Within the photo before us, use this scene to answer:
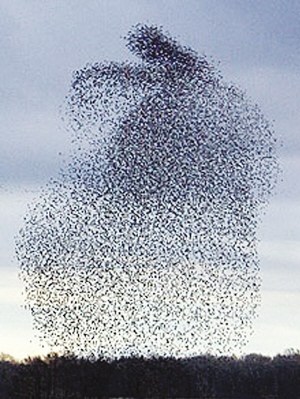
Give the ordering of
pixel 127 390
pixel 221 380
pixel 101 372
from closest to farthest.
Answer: pixel 101 372, pixel 127 390, pixel 221 380

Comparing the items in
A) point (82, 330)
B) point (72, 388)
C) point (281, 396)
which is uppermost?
point (281, 396)

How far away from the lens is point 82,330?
40.0m

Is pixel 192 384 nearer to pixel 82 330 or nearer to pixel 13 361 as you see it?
pixel 13 361

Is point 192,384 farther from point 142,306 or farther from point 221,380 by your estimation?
point 142,306

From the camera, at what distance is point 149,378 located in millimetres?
59031

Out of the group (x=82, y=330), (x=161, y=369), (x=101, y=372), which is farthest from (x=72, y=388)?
(x=82, y=330)

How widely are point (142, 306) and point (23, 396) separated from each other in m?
63.5

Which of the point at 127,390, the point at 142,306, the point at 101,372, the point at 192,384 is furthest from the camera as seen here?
the point at 192,384

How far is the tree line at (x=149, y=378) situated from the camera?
202ft

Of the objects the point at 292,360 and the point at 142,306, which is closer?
the point at 142,306

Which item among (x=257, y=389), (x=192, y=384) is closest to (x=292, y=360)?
(x=257, y=389)

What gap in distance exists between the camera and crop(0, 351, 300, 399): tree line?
2421 inches

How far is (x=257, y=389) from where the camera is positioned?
16062 cm

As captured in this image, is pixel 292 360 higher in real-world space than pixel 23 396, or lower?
higher
